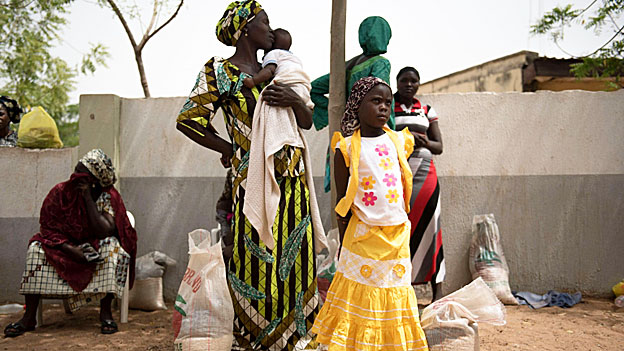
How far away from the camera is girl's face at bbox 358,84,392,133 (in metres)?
3.02

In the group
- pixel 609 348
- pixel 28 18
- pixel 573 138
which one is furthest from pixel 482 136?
pixel 28 18

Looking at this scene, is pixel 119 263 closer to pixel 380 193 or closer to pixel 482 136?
pixel 380 193

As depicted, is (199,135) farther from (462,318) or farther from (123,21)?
(123,21)

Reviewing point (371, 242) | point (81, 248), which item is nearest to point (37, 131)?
point (81, 248)

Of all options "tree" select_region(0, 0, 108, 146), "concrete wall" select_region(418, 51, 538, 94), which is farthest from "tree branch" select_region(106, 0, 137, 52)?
"concrete wall" select_region(418, 51, 538, 94)

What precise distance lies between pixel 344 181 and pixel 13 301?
434 cm

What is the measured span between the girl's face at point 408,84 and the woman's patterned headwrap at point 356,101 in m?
1.92

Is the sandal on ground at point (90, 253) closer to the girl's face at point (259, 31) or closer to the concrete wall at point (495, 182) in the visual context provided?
the concrete wall at point (495, 182)

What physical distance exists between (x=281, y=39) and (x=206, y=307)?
1.79m

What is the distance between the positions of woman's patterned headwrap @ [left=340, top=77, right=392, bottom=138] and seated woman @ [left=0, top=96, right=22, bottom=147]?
4.48m

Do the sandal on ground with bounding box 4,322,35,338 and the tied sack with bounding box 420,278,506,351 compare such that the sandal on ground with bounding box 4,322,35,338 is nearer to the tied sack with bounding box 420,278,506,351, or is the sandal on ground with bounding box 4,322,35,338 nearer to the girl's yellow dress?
the girl's yellow dress

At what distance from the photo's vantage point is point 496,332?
14.0 ft

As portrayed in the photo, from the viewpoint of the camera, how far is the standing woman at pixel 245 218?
3043 mm

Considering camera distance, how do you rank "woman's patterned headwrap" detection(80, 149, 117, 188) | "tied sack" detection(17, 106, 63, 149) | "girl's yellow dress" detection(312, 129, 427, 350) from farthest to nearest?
"tied sack" detection(17, 106, 63, 149) → "woman's patterned headwrap" detection(80, 149, 117, 188) → "girl's yellow dress" detection(312, 129, 427, 350)
